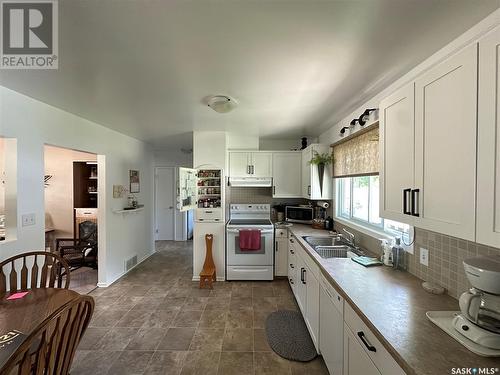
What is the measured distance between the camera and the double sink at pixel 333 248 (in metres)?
2.23

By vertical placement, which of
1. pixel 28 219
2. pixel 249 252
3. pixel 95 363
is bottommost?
pixel 95 363

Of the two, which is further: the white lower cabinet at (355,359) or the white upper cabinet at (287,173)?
the white upper cabinet at (287,173)

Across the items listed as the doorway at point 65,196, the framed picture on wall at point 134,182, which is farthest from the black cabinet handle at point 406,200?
the doorway at point 65,196

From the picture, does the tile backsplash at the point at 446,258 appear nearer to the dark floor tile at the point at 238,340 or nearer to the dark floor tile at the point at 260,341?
the dark floor tile at the point at 260,341

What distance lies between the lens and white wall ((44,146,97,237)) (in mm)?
4637

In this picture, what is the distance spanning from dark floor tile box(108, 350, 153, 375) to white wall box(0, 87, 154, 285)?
4.44 ft

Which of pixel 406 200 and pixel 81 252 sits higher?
pixel 406 200

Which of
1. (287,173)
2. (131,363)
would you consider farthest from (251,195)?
(131,363)

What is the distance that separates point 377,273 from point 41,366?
1.96 m

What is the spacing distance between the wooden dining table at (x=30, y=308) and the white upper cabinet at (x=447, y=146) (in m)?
2.18

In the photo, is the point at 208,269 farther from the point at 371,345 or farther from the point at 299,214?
the point at 371,345

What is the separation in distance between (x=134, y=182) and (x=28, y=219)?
6.85ft
